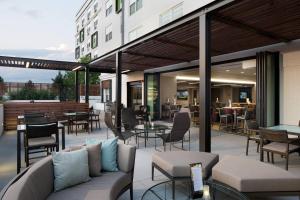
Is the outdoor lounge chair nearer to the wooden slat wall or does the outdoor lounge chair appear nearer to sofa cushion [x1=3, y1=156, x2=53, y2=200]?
sofa cushion [x1=3, y1=156, x2=53, y2=200]

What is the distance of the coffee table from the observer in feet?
7.75

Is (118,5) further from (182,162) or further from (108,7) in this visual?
(182,162)

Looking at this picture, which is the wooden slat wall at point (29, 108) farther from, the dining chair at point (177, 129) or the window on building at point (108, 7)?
the window on building at point (108, 7)

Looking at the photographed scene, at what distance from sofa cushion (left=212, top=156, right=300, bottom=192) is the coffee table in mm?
138

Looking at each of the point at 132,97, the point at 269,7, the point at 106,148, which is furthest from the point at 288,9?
the point at 132,97

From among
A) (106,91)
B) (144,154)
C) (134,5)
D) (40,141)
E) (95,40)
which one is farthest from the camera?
(95,40)

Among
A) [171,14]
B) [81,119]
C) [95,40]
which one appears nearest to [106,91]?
[95,40]

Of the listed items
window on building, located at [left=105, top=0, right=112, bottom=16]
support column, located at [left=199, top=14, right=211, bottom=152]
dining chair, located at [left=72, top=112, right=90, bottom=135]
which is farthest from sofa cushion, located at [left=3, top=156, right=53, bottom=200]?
window on building, located at [left=105, top=0, right=112, bottom=16]

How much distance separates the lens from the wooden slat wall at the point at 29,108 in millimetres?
8984

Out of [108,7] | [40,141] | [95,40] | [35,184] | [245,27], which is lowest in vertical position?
[40,141]

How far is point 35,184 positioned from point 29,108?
28.1 ft

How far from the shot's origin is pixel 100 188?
2451 mm

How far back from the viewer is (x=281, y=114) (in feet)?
22.5

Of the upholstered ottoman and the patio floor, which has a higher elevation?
the upholstered ottoman
